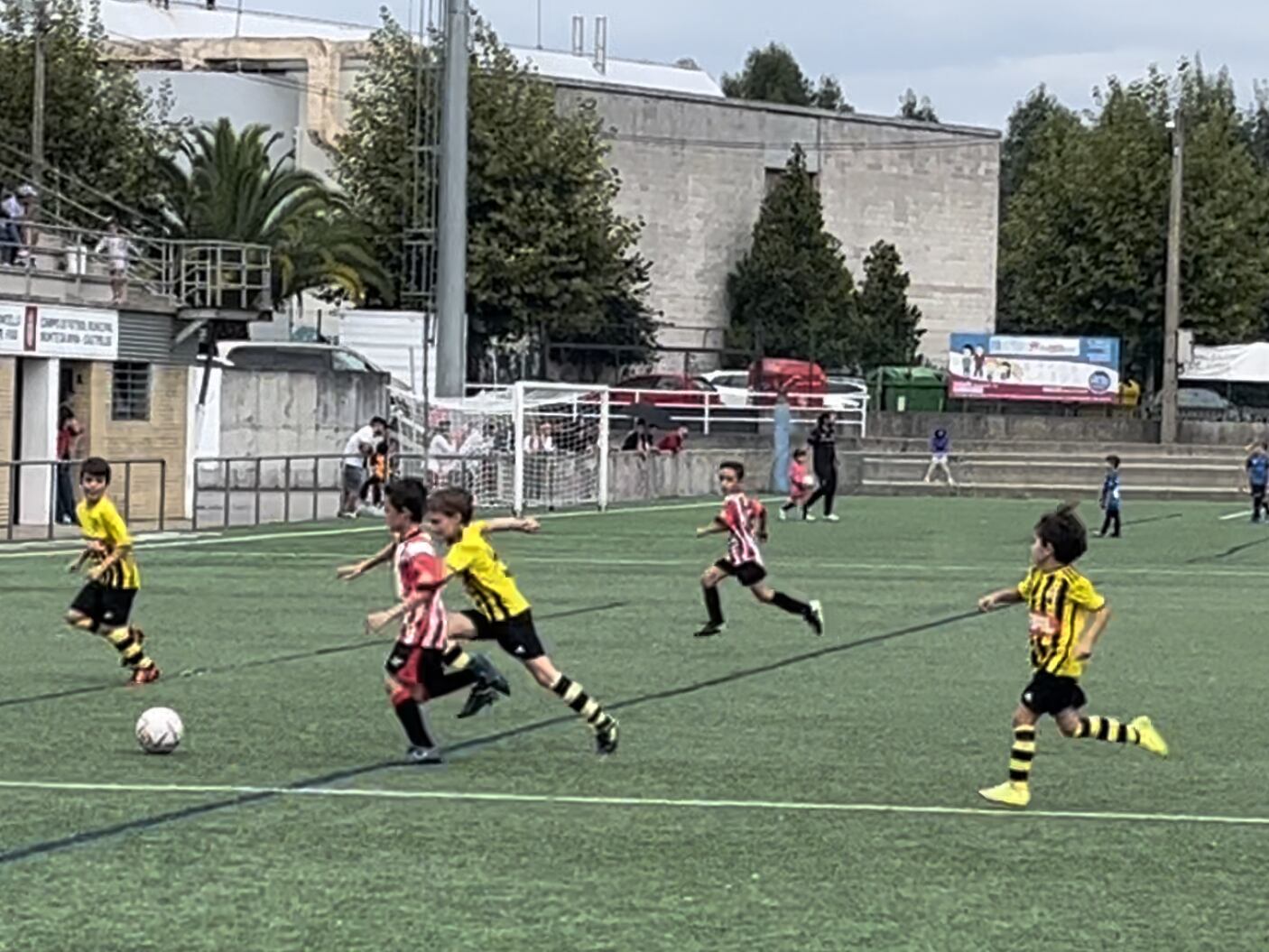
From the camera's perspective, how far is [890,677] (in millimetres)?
17047

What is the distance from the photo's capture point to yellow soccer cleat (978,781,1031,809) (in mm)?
11062

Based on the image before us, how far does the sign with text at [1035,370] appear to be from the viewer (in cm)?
6381

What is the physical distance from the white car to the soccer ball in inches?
1723

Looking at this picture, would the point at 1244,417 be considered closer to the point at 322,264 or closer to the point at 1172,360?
the point at 1172,360

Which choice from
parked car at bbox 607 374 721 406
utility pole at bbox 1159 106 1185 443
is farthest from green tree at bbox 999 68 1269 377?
parked car at bbox 607 374 721 406

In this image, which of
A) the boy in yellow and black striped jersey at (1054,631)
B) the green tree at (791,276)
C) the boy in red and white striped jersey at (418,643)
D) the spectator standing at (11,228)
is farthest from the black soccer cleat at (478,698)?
the green tree at (791,276)

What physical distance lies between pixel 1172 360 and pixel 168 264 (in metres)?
26.8

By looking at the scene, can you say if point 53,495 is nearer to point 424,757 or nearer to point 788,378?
point 424,757

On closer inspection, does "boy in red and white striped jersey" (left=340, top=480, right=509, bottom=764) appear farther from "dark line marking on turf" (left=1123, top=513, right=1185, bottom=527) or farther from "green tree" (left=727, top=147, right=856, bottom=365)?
"green tree" (left=727, top=147, right=856, bottom=365)

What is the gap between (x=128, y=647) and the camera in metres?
16.0

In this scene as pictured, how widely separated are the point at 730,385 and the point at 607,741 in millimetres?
51229

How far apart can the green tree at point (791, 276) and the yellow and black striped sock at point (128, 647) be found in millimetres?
55758

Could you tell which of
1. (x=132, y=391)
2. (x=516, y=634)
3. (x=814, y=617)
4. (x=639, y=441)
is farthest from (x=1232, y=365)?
(x=516, y=634)

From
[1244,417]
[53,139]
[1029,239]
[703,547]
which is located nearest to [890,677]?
[703,547]
